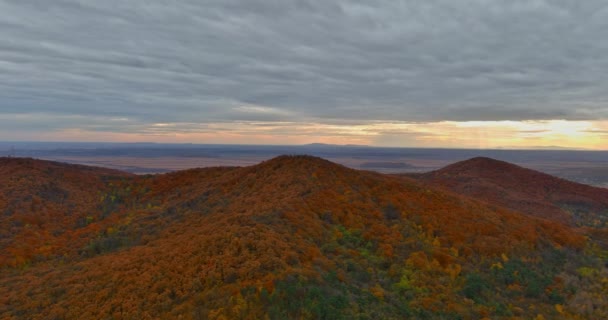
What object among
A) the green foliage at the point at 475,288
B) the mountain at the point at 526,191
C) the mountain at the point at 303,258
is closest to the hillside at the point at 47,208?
the mountain at the point at 303,258

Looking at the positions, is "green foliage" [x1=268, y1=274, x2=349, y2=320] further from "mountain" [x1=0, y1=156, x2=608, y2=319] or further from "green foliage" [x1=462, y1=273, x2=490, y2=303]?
"green foliage" [x1=462, y1=273, x2=490, y2=303]

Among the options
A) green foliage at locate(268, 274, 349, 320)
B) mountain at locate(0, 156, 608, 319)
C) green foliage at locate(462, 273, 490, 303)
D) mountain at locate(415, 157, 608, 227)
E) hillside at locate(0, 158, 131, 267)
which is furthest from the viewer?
mountain at locate(415, 157, 608, 227)

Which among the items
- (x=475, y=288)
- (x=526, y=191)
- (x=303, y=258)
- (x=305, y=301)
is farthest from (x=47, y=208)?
(x=526, y=191)

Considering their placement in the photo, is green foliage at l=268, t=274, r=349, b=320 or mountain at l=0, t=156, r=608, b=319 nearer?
green foliage at l=268, t=274, r=349, b=320

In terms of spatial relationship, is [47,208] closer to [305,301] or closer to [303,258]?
[303,258]

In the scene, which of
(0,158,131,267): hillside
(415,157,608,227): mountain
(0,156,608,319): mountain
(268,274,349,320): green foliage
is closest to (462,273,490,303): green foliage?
(0,156,608,319): mountain

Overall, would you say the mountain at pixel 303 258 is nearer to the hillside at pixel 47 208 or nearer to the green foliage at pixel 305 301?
the green foliage at pixel 305 301

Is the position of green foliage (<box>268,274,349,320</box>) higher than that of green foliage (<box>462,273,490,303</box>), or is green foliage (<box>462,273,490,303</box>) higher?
Answer: green foliage (<box>268,274,349,320</box>)
